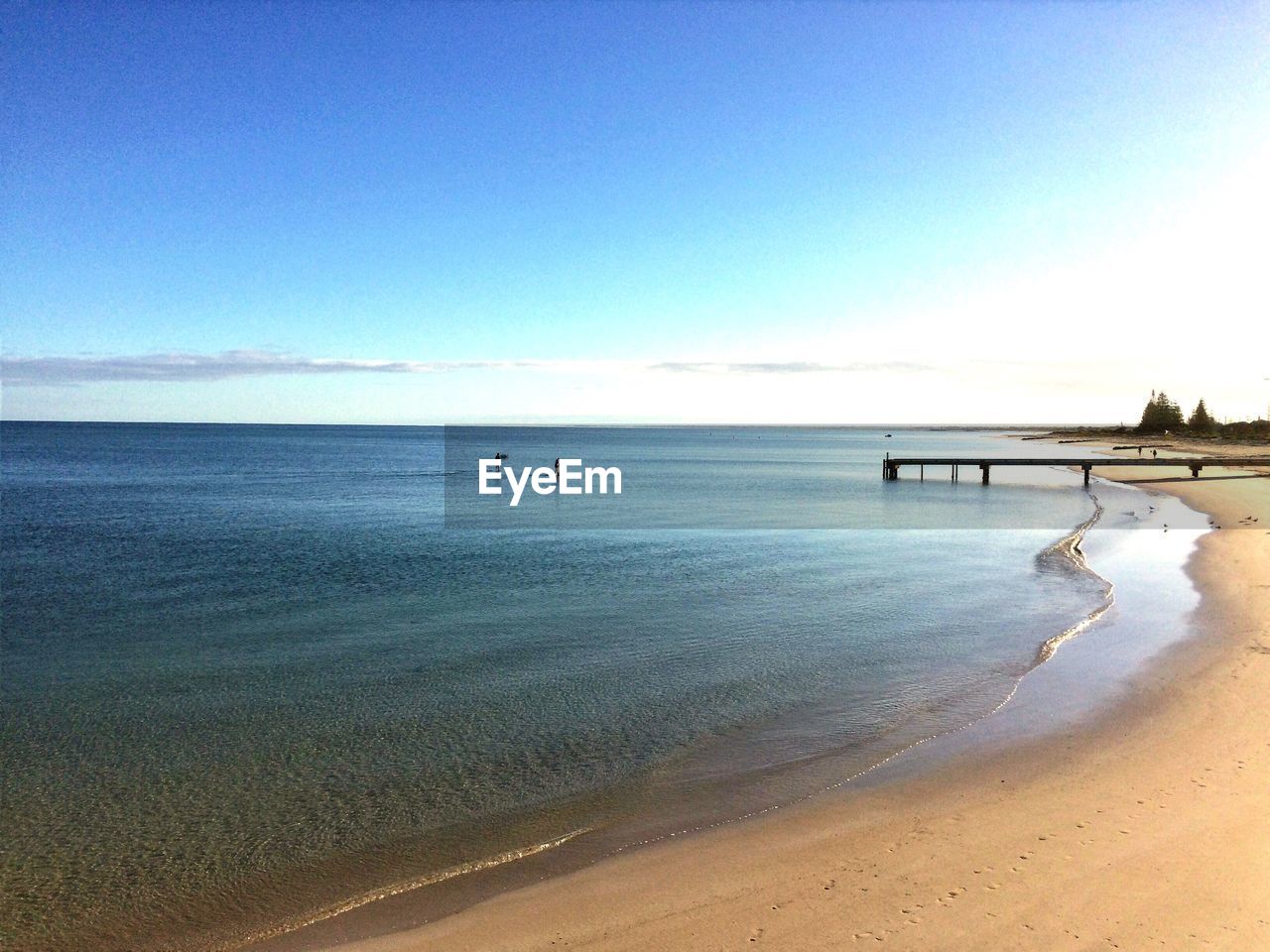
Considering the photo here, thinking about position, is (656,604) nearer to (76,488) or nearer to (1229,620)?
(1229,620)

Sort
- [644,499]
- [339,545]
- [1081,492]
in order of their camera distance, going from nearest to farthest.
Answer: [339,545] → [644,499] → [1081,492]

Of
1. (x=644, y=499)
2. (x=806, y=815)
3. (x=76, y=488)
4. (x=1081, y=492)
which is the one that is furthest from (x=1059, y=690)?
(x=76, y=488)

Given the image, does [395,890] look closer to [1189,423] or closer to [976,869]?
[976,869]

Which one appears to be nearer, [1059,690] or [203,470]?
[1059,690]

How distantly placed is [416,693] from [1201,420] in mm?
188416

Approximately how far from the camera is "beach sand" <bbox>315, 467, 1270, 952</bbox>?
19.5 feet

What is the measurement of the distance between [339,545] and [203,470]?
56.7 metres

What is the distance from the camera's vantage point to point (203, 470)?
75500 mm

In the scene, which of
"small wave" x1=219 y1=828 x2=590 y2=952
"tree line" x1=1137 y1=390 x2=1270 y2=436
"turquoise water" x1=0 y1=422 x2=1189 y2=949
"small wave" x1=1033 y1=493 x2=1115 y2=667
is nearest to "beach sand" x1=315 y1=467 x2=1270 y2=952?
"small wave" x1=219 y1=828 x2=590 y2=952

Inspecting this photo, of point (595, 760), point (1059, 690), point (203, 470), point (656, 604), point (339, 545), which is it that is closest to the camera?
point (595, 760)

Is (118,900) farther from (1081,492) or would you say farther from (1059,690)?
(1081,492)

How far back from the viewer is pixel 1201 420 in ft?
518

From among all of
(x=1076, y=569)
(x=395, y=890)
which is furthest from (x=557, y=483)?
(x=395, y=890)

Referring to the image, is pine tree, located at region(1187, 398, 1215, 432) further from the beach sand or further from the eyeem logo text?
the beach sand
